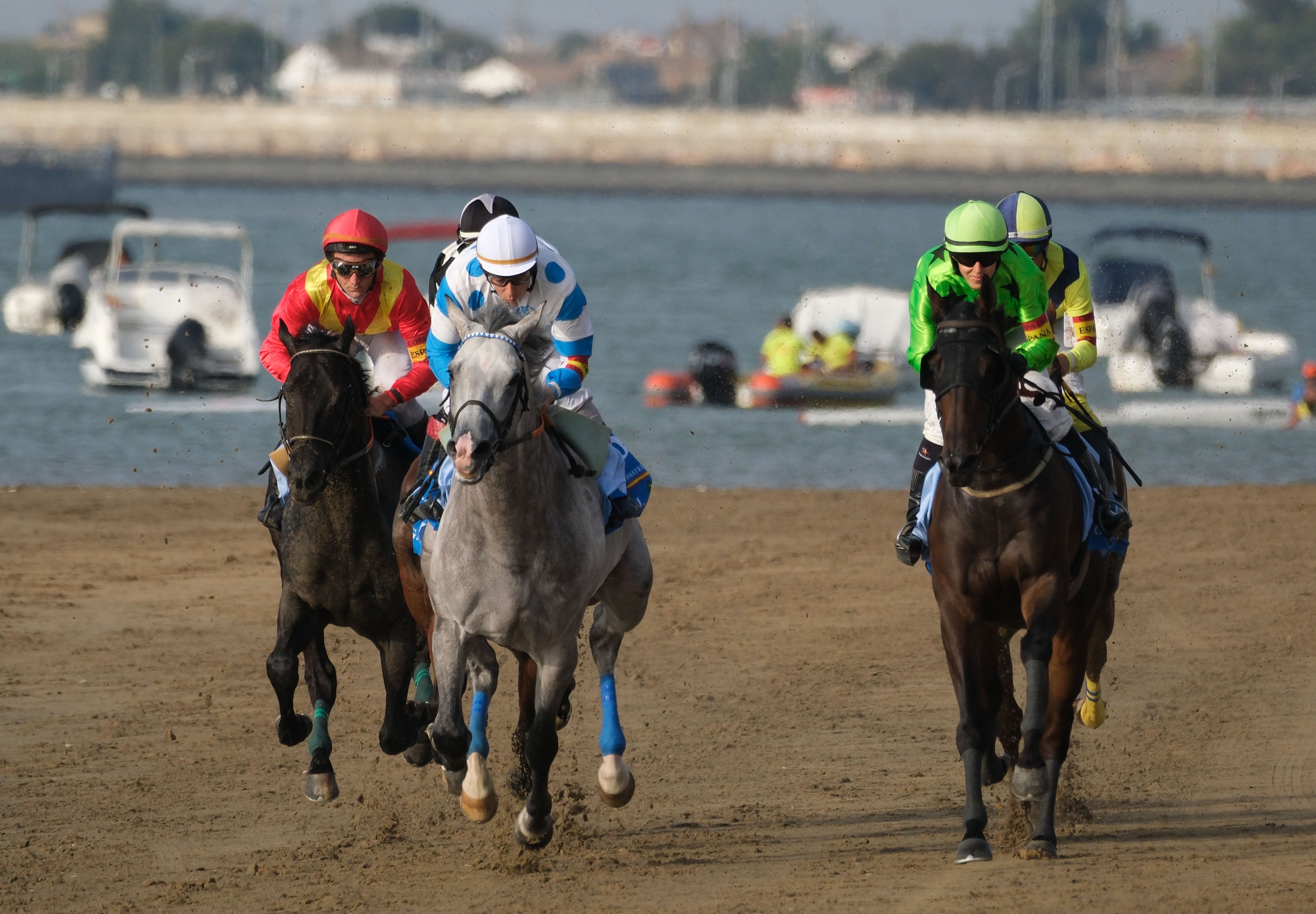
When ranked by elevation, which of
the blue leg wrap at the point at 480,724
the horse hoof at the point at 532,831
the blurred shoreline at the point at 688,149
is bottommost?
the horse hoof at the point at 532,831

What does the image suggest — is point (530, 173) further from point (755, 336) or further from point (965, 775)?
point (965, 775)

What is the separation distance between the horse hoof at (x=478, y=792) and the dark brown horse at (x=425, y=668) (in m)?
0.42

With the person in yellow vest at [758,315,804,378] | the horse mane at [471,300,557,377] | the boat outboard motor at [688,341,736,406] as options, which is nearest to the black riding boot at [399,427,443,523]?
the horse mane at [471,300,557,377]

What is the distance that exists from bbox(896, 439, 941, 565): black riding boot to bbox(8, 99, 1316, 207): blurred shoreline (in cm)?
9486

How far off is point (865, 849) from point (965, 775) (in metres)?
0.59

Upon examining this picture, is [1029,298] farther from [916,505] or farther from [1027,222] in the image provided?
[916,505]

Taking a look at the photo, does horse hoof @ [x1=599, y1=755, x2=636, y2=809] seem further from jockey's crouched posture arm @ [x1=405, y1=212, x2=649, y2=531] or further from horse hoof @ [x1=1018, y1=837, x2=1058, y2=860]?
horse hoof @ [x1=1018, y1=837, x2=1058, y2=860]

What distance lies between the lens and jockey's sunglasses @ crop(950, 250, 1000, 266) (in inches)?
331

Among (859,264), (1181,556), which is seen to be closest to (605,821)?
(1181,556)

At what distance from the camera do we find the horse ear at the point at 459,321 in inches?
307

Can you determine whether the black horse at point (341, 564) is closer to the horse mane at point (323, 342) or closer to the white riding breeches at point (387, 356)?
the horse mane at point (323, 342)

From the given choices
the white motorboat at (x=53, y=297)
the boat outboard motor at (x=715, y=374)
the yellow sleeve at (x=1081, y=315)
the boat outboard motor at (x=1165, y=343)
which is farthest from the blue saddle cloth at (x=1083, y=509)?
the white motorboat at (x=53, y=297)

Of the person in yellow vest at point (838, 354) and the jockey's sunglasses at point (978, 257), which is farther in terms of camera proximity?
the person in yellow vest at point (838, 354)

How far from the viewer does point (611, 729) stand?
28.2 ft
